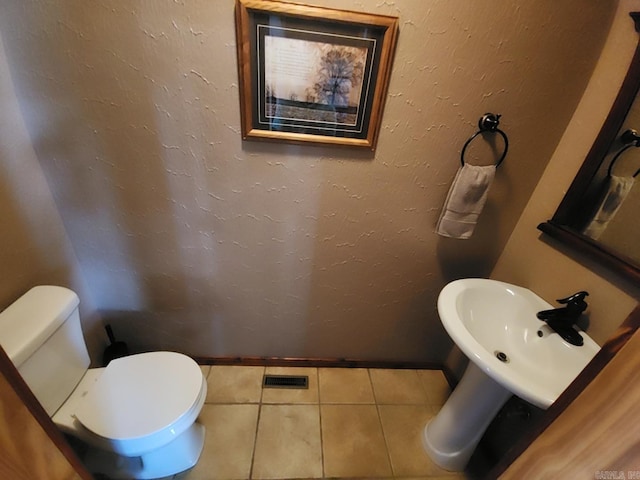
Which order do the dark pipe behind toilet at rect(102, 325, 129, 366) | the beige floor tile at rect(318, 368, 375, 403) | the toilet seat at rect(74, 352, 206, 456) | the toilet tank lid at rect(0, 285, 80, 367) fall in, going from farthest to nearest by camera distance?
the beige floor tile at rect(318, 368, 375, 403) < the dark pipe behind toilet at rect(102, 325, 129, 366) < the toilet seat at rect(74, 352, 206, 456) < the toilet tank lid at rect(0, 285, 80, 367)

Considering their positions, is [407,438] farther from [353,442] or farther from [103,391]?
[103,391]

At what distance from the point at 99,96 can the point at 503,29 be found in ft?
4.39

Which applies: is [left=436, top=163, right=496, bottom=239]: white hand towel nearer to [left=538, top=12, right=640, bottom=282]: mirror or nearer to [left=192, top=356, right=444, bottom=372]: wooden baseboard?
[left=538, top=12, right=640, bottom=282]: mirror

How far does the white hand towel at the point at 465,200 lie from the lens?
104cm

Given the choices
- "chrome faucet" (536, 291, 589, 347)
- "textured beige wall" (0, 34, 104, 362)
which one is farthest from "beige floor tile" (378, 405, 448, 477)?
"textured beige wall" (0, 34, 104, 362)

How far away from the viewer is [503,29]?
0.88 meters

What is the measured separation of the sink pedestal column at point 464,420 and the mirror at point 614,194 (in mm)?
568

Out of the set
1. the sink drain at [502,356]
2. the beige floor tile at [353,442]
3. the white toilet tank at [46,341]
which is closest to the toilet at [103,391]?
the white toilet tank at [46,341]

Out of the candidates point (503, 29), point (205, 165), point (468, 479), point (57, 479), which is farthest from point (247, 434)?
point (503, 29)

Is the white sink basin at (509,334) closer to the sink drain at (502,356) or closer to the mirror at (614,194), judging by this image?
the sink drain at (502,356)

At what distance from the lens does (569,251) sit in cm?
100

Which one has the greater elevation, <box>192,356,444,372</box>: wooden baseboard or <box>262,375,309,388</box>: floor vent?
<box>192,356,444,372</box>: wooden baseboard

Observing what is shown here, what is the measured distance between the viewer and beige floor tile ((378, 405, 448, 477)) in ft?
4.12

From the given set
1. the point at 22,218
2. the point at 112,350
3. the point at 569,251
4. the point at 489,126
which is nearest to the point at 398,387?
the point at 569,251
